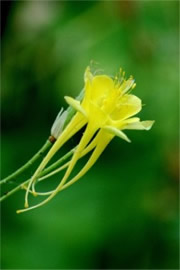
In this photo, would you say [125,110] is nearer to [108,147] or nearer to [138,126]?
[138,126]

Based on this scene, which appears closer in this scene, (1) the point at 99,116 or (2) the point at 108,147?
(1) the point at 99,116

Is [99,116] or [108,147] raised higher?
[108,147]

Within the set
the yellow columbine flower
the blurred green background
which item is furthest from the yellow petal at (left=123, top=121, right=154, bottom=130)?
the blurred green background

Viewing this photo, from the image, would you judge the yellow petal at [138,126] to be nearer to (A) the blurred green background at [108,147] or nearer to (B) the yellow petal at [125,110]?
(B) the yellow petal at [125,110]

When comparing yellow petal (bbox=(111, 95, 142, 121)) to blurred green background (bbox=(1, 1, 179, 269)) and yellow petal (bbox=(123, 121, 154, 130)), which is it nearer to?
yellow petal (bbox=(123, 121, 154, 130))

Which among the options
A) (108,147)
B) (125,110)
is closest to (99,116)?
(125,110)

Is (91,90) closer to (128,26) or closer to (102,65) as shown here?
(102,65)

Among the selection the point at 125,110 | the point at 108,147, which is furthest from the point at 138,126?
the point at 108,147

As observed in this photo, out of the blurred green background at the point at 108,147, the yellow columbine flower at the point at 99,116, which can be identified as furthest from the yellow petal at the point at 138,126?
the blurred green background at the point at 108,147

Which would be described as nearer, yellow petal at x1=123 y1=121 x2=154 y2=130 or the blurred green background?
yellow petal at x1=123 y1=121 x2=154 y2=130

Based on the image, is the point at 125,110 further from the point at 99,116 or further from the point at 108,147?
the point at 108,147
